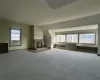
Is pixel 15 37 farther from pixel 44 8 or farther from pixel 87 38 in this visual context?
pixel 87 38

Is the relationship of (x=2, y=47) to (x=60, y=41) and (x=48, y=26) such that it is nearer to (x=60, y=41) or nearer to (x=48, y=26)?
(x=48, y=26)

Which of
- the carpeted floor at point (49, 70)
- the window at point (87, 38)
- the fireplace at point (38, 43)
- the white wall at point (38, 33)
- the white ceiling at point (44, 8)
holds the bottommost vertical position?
the carpeted floor at point (49, 70)

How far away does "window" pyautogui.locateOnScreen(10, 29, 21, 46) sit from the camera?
693 cm

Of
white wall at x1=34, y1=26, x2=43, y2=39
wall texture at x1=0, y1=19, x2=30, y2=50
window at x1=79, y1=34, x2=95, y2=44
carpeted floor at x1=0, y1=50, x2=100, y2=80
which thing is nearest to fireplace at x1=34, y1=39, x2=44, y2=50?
white wall at x1=34, y1=26, x2=43, y2=39

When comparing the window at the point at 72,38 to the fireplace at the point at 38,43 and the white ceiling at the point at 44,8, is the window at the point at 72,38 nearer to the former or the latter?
the fireplace at the point at 38,43

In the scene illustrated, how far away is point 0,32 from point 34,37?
2.91m

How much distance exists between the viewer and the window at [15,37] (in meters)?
6.93

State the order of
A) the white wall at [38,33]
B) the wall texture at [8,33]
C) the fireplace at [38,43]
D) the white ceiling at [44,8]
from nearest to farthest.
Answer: the white ceiling at [44,8] → the wall texture at [8,33] → the fireplace at [38,43] → the white wall at [38,33]

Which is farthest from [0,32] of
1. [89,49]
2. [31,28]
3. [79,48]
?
[89,49]

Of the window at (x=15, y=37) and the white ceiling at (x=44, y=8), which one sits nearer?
the white ceiling at (x=44, y=8)

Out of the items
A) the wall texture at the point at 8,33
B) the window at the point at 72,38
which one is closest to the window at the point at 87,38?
the window at the point at 72,38

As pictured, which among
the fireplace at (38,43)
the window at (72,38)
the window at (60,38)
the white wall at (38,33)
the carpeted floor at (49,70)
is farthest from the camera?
the window at (60,38)

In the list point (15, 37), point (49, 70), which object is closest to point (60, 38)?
point (15, 37)

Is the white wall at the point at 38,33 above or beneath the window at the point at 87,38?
above
